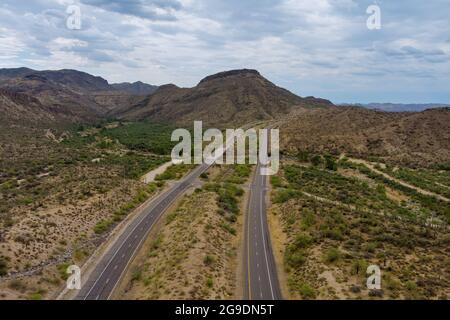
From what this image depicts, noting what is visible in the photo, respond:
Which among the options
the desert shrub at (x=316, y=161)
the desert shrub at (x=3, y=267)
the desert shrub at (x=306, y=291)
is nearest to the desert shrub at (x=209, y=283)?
the desert shrub at (x=306, y=291)

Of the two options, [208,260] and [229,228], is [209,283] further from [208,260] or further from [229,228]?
[229,228]

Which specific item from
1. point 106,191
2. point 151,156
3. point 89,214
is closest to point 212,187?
point 106,191

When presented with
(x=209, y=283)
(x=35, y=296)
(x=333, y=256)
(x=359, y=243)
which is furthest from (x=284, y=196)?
(x=35, y=296)

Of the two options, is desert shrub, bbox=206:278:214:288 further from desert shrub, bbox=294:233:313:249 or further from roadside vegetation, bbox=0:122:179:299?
roadside vegetation, bbox=0:122:179:299

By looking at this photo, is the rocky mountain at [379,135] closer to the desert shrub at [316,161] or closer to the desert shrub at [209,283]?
the desert shrub at [316,161]

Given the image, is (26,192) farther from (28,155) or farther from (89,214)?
(28,155)

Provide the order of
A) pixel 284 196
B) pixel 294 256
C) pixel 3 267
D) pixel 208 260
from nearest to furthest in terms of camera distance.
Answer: pixel 3 267 → pixel 208 260 → pixel 294 256 → pixel 284 196

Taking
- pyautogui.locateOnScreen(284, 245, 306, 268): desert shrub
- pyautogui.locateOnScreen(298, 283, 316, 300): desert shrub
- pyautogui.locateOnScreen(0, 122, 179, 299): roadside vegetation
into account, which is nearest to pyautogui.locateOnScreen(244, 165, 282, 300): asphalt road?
pyautogui.locateOnScreen(284, 245, 306, 268): desert shrub
